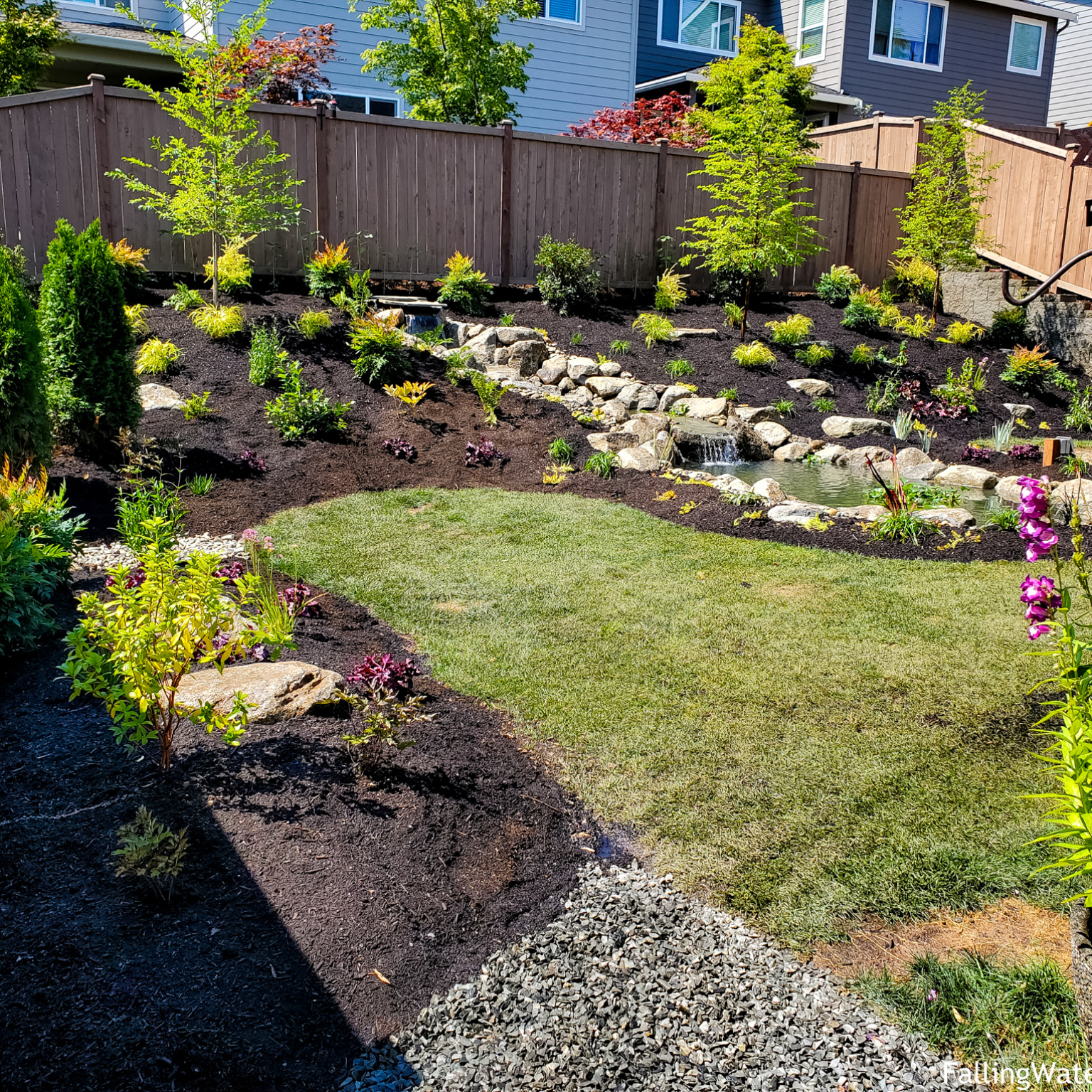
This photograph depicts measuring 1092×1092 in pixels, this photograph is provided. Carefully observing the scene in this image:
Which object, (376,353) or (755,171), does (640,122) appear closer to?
(755,171)

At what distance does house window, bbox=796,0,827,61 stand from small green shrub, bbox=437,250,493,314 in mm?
14000

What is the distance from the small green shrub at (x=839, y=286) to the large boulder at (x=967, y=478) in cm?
605

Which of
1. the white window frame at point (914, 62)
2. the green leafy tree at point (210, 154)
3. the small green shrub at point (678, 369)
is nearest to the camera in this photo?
the green leafy tree at point (210, 154)

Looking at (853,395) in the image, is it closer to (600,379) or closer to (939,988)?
(600,379)

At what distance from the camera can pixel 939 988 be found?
98.6 inches

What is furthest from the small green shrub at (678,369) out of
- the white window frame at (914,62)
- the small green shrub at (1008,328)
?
the white window frame at (914,62)

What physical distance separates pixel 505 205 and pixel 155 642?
10728 millimetres

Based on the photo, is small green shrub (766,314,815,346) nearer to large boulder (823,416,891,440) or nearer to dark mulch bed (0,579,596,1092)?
large boulder (823,416,891,440)

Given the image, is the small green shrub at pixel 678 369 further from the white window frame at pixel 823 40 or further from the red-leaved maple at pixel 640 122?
the white window frame at pixel 823 40

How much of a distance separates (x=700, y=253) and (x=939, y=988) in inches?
472

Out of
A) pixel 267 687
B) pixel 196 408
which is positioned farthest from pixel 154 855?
pixel 196 408

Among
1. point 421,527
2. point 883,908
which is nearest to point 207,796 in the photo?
point 883,908

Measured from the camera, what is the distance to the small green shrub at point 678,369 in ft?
35.1

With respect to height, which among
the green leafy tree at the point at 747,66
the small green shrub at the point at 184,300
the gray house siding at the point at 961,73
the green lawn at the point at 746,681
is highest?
the gray house siding at the point at 961,73
